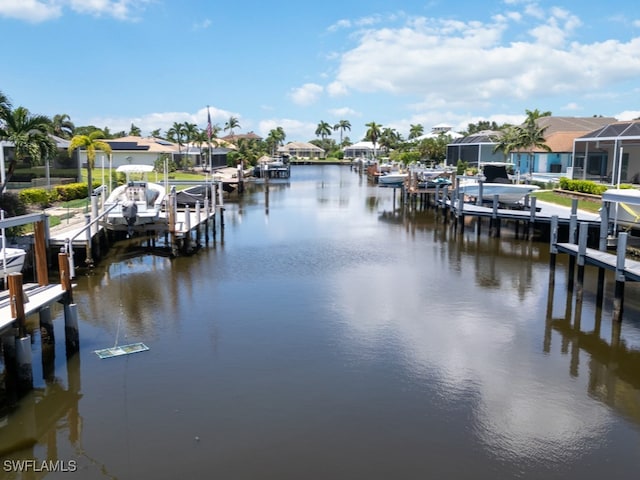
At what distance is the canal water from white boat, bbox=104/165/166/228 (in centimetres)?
277

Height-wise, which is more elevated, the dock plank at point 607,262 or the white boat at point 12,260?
the dock plank at point 607,262

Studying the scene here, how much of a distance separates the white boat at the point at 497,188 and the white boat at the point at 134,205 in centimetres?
1729

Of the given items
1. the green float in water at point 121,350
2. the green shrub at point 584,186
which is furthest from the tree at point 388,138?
the green float in water at point 121,350

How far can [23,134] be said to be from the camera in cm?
2691

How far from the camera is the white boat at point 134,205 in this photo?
25156 millimetres

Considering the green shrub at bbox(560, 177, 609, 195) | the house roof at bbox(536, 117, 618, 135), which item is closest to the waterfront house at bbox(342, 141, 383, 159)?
the house roof at bbox(536, 117, 618, 135)

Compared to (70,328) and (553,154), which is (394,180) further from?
(70,328)

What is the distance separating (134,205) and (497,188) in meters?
21.4

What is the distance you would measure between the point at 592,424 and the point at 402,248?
699 inches

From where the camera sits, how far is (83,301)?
1848cm

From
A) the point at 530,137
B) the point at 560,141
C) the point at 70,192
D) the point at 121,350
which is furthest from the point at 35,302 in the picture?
the point at 560,141

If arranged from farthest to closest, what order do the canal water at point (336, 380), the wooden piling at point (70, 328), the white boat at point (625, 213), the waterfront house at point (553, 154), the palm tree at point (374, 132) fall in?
the palm tree at point (374, 132)
the waterfront house at point (553, 154)
the white boat at point (625, 213)
the wooden piling at point (70, 328)
the canal water at point (336, 380)

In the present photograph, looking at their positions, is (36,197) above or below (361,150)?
below

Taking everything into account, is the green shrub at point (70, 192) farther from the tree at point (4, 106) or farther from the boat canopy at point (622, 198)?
Result: the boat canopy at point (622, 198)
